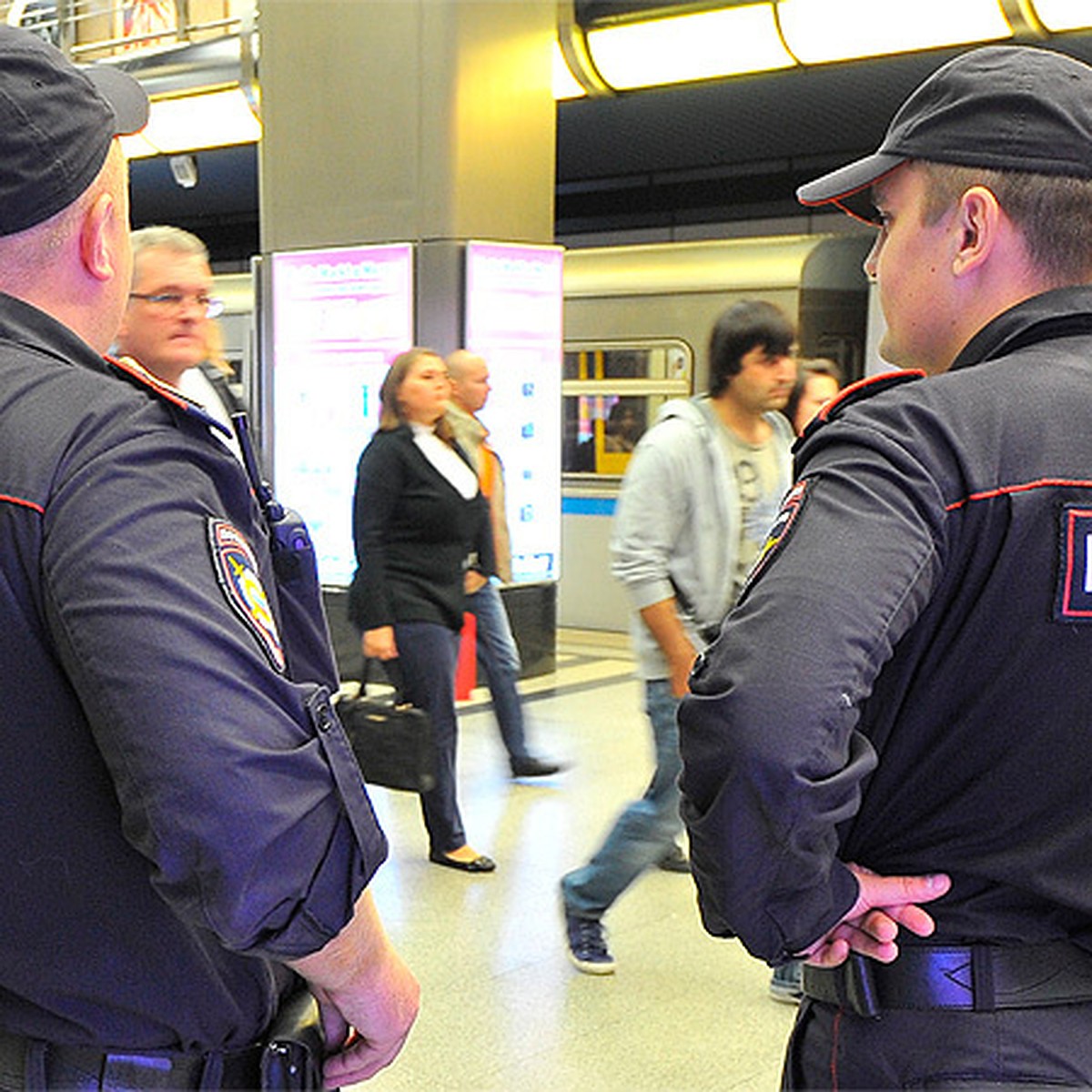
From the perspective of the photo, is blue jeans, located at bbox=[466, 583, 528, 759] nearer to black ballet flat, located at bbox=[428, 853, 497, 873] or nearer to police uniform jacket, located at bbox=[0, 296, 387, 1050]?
black ballet flat, located at bbox=[428, 853, 497, 873]

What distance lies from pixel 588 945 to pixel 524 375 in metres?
4.30

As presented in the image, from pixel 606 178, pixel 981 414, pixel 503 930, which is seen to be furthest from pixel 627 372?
pixel 981 414

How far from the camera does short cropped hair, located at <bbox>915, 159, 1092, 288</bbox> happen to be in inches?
53.2

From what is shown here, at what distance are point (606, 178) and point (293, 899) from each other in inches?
489

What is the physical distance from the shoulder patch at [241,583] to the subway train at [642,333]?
770 centimetres

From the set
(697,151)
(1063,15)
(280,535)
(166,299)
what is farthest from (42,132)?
(697,151)

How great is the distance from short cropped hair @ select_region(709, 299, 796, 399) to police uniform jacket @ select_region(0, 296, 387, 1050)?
2.60m

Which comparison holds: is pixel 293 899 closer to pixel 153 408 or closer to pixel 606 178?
pixel 153 408

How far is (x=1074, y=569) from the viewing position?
1.24 metres

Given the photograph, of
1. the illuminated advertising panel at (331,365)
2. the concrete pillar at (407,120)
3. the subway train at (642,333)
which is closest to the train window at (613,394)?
the subway train at (642,333)

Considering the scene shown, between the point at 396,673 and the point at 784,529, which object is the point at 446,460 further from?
the point at 784,529

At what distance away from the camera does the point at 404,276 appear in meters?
7.25

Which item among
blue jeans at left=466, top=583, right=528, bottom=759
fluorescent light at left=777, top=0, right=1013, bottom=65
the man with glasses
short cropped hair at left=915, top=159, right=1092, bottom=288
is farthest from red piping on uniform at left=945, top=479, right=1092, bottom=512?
fluorescent light at left=777, top=0, right=1013, bottom=65

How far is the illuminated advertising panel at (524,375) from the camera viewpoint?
7.32 meters
